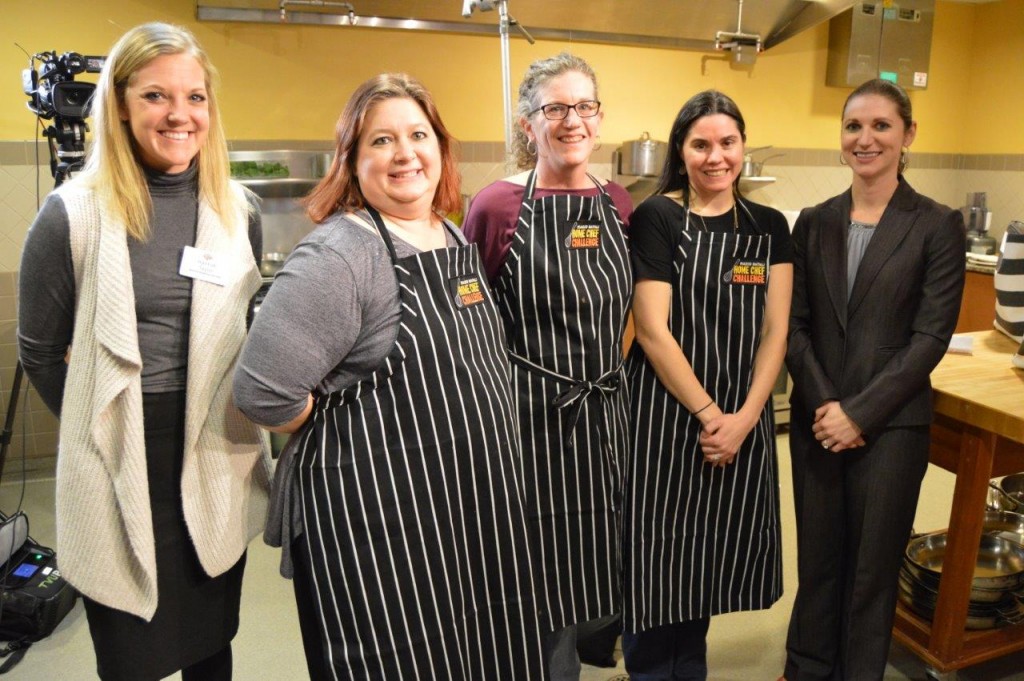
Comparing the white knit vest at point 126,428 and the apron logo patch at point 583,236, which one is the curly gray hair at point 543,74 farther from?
the white knit vest at point 126,428

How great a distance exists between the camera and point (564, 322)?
4.90 ft

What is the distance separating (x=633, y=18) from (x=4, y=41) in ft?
9.03

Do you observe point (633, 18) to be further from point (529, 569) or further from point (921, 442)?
point (529, 569)

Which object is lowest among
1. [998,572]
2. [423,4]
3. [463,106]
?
[998,572]

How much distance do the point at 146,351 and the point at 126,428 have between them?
13cm

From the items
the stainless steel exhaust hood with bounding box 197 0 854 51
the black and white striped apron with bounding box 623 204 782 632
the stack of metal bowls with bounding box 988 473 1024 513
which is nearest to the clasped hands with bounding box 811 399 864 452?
the black and white striped apron with bounding box 623 204 782 632

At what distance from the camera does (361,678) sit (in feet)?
4.07

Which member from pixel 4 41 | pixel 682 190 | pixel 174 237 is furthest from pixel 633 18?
pixel 174 237

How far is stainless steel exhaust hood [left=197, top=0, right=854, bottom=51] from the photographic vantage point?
326cm

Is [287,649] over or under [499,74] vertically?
under

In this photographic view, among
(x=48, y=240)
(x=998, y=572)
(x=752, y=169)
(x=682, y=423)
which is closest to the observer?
(x=48, y=240)

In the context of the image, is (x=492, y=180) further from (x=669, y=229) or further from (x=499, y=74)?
(x=669, y=229)

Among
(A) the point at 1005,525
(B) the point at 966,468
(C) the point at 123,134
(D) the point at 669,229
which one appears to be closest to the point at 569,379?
(D) the point at 669,229

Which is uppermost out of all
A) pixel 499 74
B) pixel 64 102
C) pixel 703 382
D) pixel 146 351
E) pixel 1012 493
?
pixel 499 74
